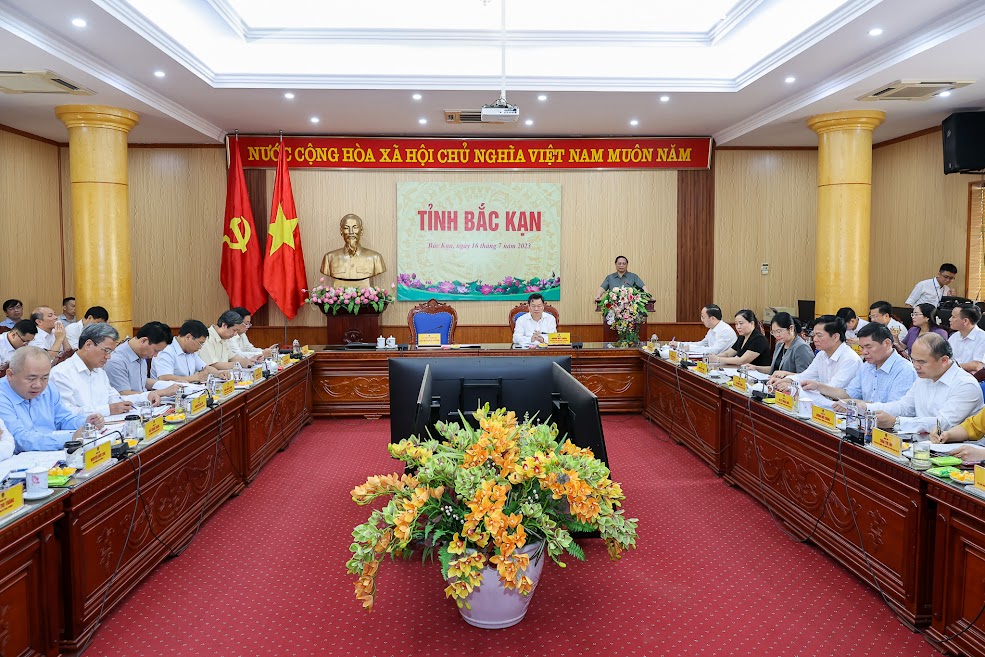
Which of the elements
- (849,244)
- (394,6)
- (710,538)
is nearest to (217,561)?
(710,538)

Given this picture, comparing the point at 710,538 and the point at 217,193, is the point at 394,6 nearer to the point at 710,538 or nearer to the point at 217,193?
the point at 217,193

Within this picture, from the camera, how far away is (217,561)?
3.26m

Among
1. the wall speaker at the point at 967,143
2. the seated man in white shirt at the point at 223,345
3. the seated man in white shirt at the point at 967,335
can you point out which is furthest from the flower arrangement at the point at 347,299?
the wall speaker at the point at 967,143

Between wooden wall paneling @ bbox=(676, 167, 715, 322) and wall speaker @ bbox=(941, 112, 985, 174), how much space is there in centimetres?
265

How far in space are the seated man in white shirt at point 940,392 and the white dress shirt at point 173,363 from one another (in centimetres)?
415

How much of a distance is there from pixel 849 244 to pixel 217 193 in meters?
7.04

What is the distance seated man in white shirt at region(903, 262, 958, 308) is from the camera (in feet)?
23.2

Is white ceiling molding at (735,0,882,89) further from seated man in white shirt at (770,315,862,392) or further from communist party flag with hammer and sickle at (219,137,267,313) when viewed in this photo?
communist party flag with hammer and sickle at (219,137,267,313)

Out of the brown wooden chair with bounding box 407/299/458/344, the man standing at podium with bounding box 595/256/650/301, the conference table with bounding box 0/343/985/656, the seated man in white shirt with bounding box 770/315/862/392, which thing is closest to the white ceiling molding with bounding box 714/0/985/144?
the man standing at podium with bounding box 595/256/650/301

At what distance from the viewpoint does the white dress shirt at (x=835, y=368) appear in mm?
4066

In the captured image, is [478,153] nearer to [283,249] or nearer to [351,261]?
[351,261]

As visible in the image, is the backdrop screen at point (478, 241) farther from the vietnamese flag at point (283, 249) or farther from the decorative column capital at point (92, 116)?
the decorative column capital at point (92, 116)

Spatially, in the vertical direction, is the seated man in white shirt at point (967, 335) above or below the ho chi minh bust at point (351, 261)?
below

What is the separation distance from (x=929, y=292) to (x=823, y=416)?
5201mm
